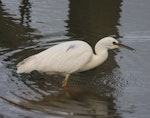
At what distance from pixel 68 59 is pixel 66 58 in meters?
0.04

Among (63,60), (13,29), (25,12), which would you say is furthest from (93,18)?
(63,60)

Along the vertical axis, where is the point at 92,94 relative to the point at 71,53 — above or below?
below

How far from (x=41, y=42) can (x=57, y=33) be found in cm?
67

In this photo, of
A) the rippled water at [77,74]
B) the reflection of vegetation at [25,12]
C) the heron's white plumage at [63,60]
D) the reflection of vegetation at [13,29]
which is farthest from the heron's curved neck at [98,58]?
the reflection of vegetation at [25,12]

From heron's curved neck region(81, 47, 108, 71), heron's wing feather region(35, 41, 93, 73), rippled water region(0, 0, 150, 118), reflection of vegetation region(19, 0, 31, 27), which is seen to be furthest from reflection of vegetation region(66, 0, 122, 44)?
heron's wing feather region(35, 41, 93, 73)

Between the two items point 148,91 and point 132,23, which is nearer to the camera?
point 148,91

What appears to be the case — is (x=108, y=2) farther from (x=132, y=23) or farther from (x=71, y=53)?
(x=71, y=53)

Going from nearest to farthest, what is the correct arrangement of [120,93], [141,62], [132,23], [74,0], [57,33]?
[120,93], [141,62], [57,33], [132,23], [74,0]

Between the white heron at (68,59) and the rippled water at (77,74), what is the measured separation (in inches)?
10.8

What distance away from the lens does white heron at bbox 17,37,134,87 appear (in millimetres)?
8727

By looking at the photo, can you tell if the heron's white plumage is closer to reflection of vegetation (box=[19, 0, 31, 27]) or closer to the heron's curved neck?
the heron's curved neck

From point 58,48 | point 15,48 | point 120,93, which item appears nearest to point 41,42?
point 15,48

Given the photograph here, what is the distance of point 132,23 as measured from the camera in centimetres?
1209

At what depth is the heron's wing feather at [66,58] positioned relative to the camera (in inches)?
343
